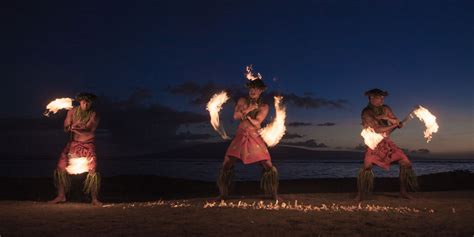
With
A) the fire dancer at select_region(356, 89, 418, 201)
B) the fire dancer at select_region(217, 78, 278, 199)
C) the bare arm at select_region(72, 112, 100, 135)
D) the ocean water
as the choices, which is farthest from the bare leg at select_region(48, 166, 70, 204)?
the ocean water

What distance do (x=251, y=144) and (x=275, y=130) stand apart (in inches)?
24.2

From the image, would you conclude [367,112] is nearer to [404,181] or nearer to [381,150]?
[381,150]

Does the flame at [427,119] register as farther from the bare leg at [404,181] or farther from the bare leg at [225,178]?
the bare leg at [225,178]

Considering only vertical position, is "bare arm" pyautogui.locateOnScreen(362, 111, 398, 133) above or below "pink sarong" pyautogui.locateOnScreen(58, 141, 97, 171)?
above

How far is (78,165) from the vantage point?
30.5 feet

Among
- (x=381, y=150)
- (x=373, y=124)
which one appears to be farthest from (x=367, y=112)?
(x=381, y=150)

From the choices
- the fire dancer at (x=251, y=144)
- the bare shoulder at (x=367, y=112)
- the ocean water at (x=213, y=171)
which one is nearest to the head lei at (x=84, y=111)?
the fire dancer at (x=251, y=144)

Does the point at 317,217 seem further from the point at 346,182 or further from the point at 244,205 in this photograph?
the point at 346,182

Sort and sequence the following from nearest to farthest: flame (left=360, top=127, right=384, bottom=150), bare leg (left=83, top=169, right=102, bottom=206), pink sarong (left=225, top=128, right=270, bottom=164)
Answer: pink sarong (left=225, top=128, right=270, bottom=164) < bare leg (left=83, top=169, right=102, bottom=206) < flame (left=360, top=127, right=384, bottom=150)

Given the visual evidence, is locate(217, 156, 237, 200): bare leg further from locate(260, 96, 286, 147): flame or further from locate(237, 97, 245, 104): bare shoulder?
locate(237, 97, 245, 104): bare shoulder

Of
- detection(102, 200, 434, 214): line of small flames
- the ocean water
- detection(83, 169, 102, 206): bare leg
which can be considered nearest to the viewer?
detection(102, 200, 434, 214): line of small flames

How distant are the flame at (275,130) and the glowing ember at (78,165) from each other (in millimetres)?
3501

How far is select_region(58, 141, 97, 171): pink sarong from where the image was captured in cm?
937

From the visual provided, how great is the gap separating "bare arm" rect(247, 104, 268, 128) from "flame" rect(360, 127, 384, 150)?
6.81 feet
